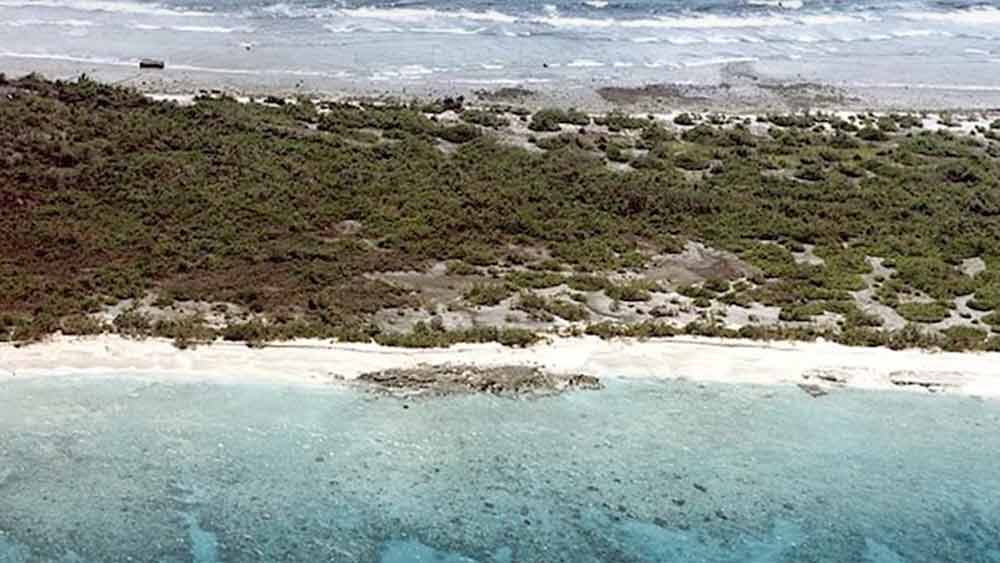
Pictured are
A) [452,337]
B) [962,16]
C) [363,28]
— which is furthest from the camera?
[962,16]

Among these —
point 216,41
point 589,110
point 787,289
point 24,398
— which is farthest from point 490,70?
point 24,398

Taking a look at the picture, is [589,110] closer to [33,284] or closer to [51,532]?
[33,284]

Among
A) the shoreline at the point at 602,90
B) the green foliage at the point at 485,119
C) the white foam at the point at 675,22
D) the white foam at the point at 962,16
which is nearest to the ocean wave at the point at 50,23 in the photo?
the shoreline at the point at 602,90

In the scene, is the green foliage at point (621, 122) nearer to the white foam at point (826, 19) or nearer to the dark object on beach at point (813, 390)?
the dark object on beach at point (813, 390)

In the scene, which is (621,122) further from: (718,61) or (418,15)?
(418,15)

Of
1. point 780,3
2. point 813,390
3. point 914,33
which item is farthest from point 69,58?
point 914,33

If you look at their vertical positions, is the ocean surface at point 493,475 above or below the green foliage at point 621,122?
below
